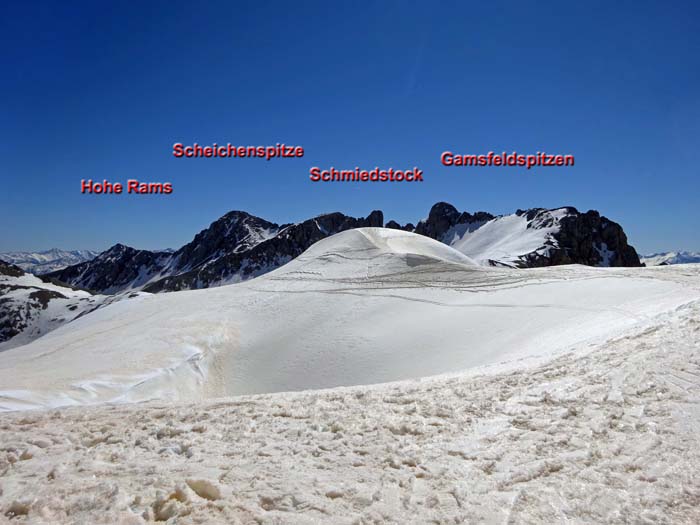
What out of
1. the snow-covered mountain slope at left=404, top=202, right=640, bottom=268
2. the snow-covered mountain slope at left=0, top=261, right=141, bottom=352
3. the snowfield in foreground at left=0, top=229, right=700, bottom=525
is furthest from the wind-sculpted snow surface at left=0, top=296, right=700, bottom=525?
the snow-covered mountain slope at left=0, top=261, right=141, bottom=352

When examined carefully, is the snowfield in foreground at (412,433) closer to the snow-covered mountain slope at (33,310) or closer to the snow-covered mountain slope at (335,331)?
the snow-covered mountain slope at (335,331)

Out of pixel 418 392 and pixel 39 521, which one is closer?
pixel 39 521

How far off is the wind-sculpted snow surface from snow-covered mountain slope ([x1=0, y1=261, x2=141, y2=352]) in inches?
4242

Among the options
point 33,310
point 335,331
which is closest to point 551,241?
point 335,331

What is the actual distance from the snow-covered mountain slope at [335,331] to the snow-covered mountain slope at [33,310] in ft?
309

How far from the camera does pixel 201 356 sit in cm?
1436

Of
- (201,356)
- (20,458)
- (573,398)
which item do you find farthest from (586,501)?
(201,356)

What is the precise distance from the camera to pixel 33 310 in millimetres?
110875

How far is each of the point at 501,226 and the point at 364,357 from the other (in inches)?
6421

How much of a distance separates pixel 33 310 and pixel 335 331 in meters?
134

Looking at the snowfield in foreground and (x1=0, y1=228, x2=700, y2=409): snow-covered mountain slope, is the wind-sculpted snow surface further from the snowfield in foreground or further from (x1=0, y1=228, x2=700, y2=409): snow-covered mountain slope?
(x1=0, y1=228, x2=700, y2=409): snow-covered mountain slope

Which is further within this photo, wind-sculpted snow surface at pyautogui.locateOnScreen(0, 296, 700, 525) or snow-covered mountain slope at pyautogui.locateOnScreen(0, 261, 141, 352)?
snow-covered mountain slope at pyautogui.locateOnScreen(0, 261, 141, 352)

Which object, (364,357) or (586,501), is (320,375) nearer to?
(364,357)

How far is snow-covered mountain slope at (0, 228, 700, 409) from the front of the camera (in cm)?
1074
